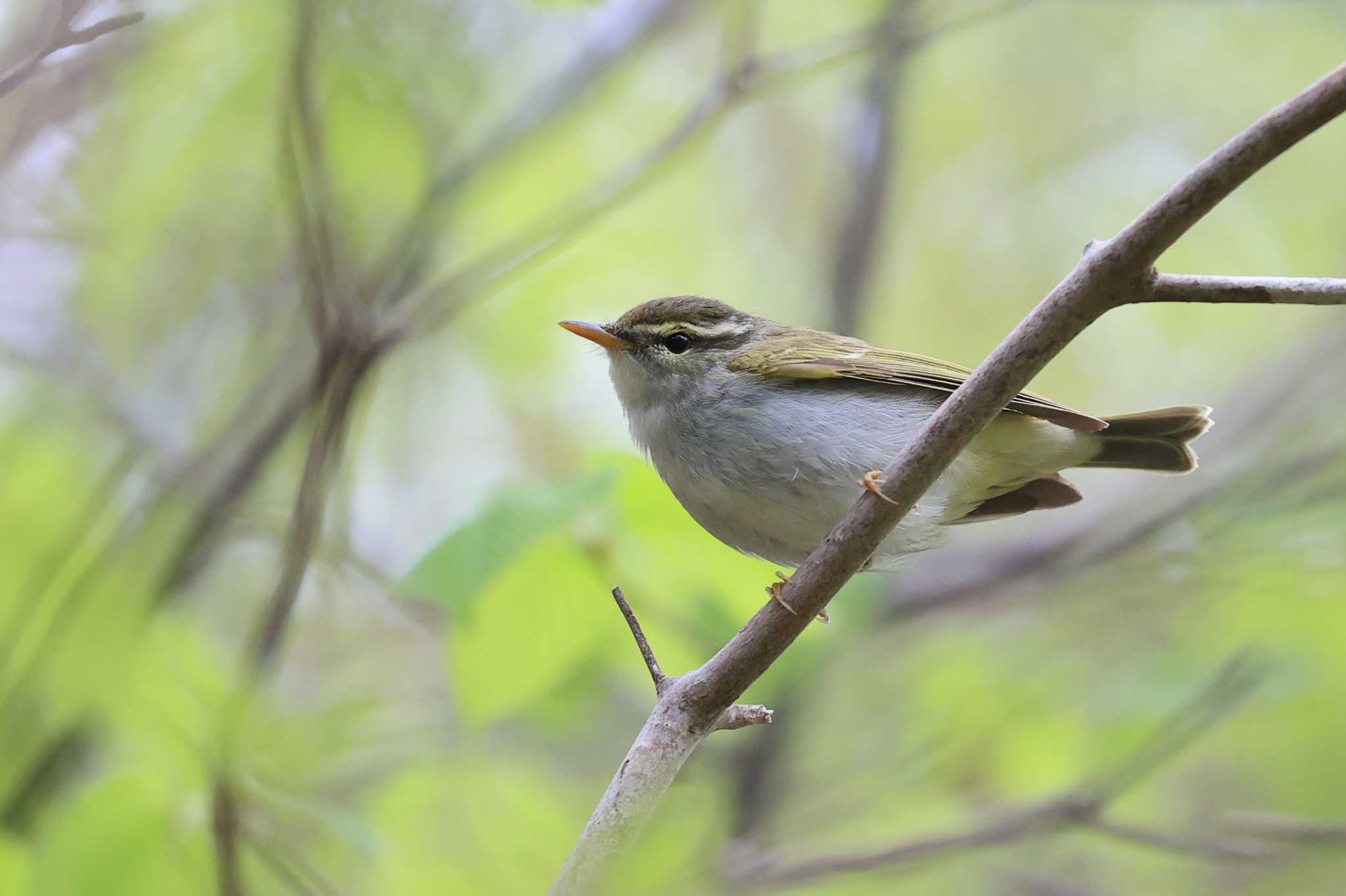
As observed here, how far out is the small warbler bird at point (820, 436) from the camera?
11.3 feet

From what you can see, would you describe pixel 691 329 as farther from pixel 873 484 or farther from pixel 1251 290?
pixel 1251 290

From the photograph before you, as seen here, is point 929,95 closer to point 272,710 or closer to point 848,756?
point 848,756

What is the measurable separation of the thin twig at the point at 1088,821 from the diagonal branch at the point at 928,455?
149cm

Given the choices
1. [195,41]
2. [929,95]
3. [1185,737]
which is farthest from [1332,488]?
[195,41]

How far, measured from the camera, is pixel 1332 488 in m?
4.91

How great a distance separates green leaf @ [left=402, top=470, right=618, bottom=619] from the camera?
9.59ft

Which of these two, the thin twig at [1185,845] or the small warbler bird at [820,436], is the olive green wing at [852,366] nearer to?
the small warbler bird at [820,436]

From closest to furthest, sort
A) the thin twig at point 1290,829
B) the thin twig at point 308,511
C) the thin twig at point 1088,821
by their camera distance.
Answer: the thin twig at point 308,511 < the thin twig at point 1290,829 < the thin twig at point 1088,821

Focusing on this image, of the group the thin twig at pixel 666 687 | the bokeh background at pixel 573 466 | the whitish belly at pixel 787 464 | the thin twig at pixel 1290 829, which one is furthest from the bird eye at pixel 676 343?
the thin twig at pixel 1290 829

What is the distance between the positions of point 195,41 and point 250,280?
156 centimetres

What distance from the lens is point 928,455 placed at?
94.7 inches

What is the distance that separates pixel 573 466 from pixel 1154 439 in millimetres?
3277

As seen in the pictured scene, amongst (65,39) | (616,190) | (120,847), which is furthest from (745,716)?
(65,39)

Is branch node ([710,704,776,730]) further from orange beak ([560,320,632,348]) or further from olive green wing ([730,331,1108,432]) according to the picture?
orange beak ([560,320,632,348])
